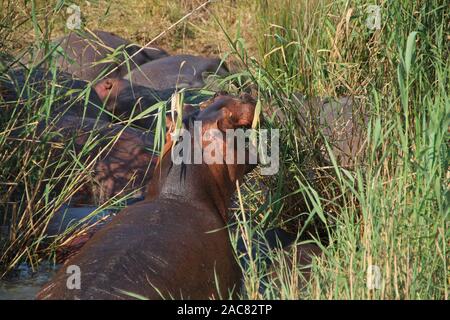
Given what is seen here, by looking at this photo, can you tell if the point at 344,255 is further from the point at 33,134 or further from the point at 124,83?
the point at 124,83

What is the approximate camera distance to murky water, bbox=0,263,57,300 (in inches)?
181

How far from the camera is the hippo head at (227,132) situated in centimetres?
453

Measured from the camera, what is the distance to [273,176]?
5.13 meters

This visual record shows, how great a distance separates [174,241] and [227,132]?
719mm

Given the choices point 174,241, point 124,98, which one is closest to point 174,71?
point 124,98

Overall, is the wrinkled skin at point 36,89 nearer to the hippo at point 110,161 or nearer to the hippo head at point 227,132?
the hippo at point 110,161

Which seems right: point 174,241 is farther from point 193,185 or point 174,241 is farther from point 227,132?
point 227,132

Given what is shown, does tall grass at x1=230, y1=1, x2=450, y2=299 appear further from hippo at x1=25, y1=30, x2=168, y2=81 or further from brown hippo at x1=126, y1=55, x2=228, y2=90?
brown hippo at x1=126, y1=55, x2=228, y2=90

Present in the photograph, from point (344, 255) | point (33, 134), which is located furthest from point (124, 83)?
point (344, 255)

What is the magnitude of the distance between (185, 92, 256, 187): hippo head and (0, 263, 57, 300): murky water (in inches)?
35.6

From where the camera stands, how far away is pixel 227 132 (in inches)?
179

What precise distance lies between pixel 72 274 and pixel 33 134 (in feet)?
4.44

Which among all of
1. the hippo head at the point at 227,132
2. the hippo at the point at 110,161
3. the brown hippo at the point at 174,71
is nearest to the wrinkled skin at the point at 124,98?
the brown hippo at the point at 174,71
